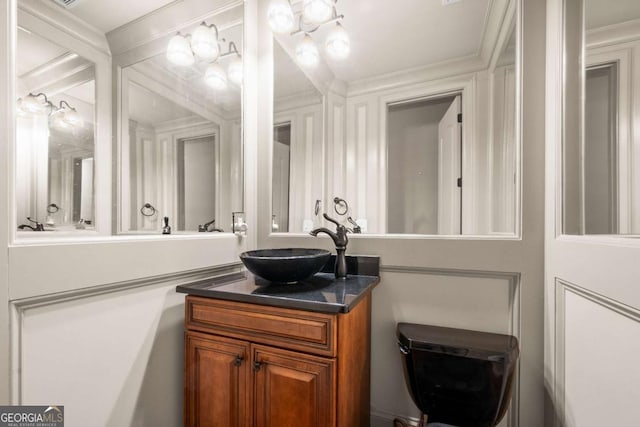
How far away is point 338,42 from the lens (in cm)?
156

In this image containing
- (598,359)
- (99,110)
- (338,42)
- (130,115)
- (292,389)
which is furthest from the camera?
(338,42)

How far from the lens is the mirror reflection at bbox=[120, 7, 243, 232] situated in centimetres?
127

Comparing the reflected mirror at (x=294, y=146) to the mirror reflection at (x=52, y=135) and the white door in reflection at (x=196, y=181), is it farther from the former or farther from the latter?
the mirror reflection at (x=52, y=135)

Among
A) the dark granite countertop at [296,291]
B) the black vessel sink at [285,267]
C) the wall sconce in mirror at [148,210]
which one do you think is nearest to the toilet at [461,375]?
the dark granite countertop at [296,291]

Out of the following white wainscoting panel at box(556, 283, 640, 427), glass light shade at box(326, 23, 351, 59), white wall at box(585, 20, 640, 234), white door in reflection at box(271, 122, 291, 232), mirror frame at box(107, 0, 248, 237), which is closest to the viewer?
white wainscoting panel at box(556, 283, 640, 427)

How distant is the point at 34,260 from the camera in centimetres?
75

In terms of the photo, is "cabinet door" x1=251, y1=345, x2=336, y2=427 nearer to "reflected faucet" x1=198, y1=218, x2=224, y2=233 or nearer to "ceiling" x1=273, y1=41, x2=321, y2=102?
"reflected faucet" x1=198, y1=218, x2=224, y2=233

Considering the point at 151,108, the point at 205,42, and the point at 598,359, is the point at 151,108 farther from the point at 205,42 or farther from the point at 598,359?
the point at 598,359

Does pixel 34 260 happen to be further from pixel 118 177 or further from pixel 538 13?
pixel 538 13

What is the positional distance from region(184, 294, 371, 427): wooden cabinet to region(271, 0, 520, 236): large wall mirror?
2.22 ft

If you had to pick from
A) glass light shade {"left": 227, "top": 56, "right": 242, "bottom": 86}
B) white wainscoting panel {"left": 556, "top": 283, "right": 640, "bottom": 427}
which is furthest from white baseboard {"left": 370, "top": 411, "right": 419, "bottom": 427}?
glass light shade {"left": 227, "top": 56, "right": 242, "bottom": 86}

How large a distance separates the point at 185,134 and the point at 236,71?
48 centimetres

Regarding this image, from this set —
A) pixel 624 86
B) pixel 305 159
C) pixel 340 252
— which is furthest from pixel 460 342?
pixel 305 159

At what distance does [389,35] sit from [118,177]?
5.16 feet
